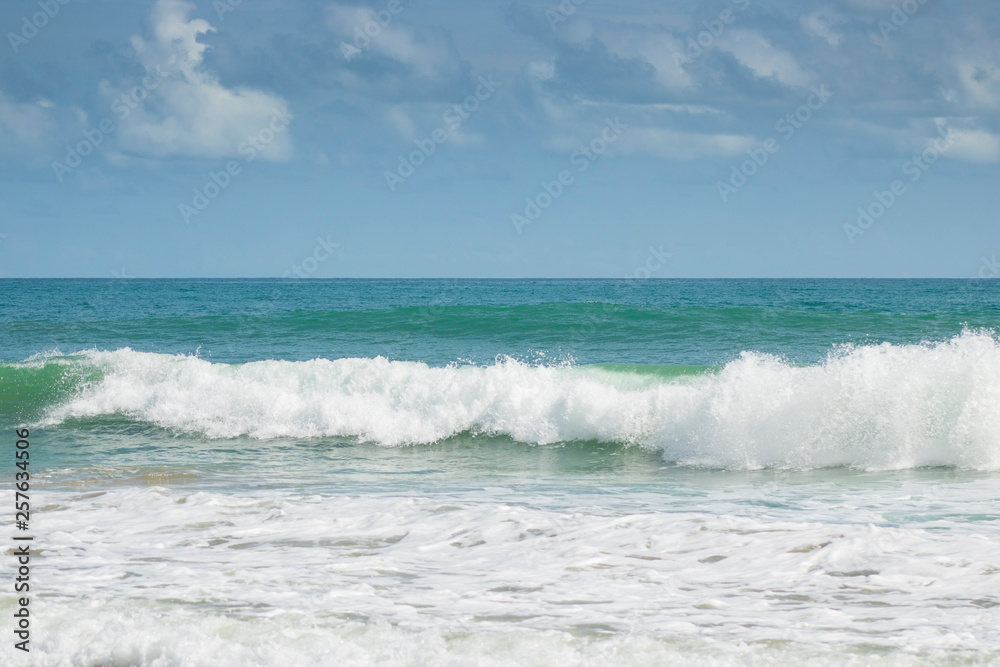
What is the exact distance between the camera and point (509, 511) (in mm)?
6719

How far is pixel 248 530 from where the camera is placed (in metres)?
6.20

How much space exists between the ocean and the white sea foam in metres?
0.04

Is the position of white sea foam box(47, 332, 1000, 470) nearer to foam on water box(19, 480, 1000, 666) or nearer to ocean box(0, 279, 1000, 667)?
ocean box(0, 279, 1000, 667)

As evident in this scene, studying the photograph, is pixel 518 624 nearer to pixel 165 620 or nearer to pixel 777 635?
pixel 777 635

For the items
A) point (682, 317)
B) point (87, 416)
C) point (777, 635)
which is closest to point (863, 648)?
point (777, 635)

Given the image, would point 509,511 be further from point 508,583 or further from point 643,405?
point 643,405

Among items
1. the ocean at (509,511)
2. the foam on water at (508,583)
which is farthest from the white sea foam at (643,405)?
the foam on water at (508,583)

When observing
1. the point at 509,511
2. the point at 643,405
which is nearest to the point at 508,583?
the point at 509,511

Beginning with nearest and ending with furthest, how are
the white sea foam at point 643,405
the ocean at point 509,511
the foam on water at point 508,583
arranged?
the foam on water at point 508,583 < the ocean at point 509,511 < the white sea foam at point 643,405

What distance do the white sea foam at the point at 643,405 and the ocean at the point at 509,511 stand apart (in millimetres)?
39

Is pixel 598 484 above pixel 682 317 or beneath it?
beneath

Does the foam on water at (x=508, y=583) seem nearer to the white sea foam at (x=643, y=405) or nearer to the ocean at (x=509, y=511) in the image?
the ocean at (x=509, y=511)

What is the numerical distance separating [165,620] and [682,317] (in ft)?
75.0

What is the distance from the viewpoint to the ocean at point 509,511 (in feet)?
13.3
